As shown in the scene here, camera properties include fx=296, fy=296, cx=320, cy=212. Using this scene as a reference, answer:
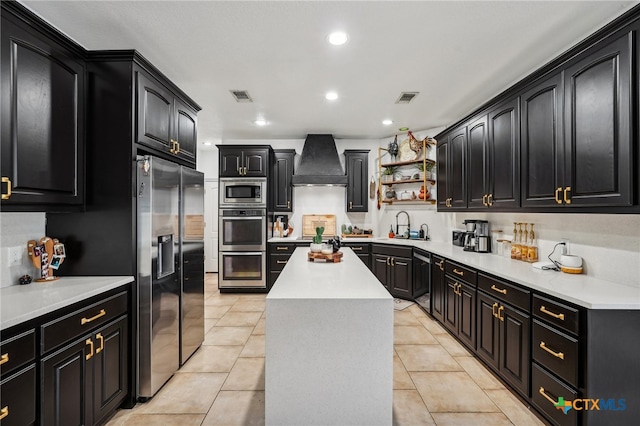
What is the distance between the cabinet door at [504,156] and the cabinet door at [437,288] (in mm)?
1020

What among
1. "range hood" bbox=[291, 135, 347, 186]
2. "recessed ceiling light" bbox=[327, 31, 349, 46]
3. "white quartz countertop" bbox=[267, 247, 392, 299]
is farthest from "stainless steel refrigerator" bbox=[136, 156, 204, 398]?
"range hood" bbox=[291, 135, 347, 186]

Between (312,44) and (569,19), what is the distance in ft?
6.23

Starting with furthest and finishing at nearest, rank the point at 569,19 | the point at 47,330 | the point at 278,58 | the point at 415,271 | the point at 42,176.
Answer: the point at 415,271, the point at 278,58, the point at 569,19, the point at 42,176, the point at 47,330

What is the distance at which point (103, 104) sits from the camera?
2191 mm

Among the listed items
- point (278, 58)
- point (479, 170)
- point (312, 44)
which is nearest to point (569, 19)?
point (479, 170)

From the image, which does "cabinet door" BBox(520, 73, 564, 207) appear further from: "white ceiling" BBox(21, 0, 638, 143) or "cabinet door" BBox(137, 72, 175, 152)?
"cabinet door" BBox(137, 72, 175, 152)

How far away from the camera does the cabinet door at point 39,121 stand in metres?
1.67

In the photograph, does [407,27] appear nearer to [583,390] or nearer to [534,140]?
[534,140]

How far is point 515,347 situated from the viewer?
7.47 feet

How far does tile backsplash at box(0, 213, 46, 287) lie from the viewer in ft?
6.30

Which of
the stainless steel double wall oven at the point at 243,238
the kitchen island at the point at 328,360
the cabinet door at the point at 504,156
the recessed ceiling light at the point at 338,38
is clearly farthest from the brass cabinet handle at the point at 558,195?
the stainless steel double wall oven at the point at 243,238

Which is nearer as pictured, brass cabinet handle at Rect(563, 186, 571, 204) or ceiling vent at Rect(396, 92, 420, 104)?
brass cabinet handle at Rect(563, 186, 571, 204)

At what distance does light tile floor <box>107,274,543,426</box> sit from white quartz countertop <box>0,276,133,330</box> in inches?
38.8

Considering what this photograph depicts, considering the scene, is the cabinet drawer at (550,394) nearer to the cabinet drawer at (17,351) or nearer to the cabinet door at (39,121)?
the cabinet drawer at (17,351)
